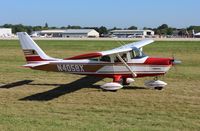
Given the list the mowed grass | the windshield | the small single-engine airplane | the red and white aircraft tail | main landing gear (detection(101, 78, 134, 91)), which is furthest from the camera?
the red and white aircraft tail

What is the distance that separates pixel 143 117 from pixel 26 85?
668 centimetres

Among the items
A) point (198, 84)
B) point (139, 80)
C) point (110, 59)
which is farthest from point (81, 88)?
point (198, 84)

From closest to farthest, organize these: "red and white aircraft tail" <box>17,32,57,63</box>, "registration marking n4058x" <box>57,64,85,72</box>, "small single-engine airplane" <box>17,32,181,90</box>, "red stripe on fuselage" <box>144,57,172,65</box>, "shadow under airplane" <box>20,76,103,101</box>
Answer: "shadow under airplane" <box>20,76,103,101</box>, "red stripe on fuselage" <box>144,57,172,65</box>, "small single-engine airplane" <box>17,32,181,90</box>, "registration marking n4058x" <box>57,64,85,72</box>, "red and white aircraft tail" <box>17,32,57,63</box>

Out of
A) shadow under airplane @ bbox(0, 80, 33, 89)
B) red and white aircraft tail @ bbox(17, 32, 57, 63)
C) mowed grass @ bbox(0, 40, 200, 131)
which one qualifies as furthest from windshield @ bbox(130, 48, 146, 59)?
shadow under airplane @ bbox(0, 80, 33, 89)

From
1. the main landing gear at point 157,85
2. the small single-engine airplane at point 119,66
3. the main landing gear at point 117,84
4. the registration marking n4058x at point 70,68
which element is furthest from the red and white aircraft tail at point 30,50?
the main landing gear at point 157,85

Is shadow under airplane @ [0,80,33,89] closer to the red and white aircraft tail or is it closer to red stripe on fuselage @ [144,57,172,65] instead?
the red and white aircraft tail

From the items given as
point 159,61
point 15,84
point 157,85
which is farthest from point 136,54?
point 15,84

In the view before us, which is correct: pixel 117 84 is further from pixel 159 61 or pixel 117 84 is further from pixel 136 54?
pixel 159 61

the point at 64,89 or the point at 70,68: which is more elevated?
the point at 70,68

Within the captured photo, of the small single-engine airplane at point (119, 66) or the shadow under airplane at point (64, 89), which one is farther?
the small single-engine airplane at point (119, 66)

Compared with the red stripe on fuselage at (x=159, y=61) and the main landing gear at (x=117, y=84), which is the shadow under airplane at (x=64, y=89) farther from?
the red stripe on fuselage at (x=159, y=61)

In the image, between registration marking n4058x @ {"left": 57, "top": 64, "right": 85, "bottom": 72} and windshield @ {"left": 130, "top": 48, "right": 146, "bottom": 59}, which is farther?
registration marking n4058x @ {"left": 57, "top": 64, "right": 85, "bottom": 72}

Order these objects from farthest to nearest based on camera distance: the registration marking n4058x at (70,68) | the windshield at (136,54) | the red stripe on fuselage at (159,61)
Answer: the registration marking n4058x at (70,68) → the windshield at (136,54) → the red stripe on fuselage at (159,61)

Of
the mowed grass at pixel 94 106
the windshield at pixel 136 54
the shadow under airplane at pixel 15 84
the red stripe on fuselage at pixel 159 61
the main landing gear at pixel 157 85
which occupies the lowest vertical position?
the mowed grass at pixel 94 106
